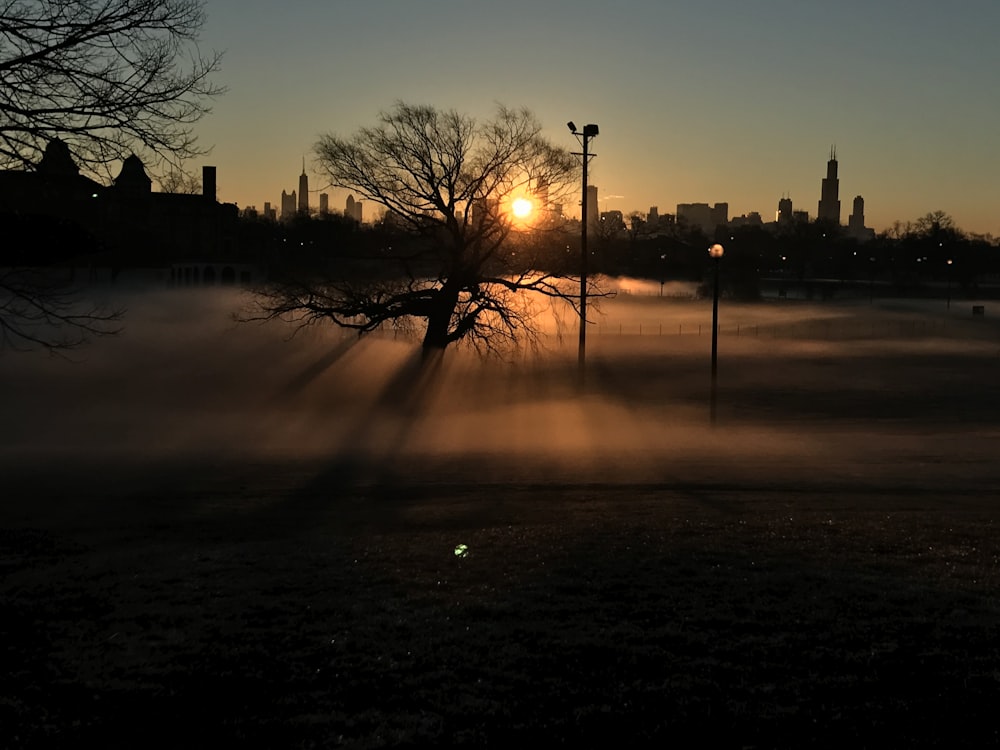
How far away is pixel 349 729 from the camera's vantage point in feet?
19.4

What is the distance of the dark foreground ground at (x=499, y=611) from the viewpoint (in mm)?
6066

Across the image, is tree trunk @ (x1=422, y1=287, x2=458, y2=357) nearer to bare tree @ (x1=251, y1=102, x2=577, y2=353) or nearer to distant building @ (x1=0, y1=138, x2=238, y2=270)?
bare tree @ (x1=251, y1=102, x2=577, y2=353)

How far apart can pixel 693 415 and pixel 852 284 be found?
441ft

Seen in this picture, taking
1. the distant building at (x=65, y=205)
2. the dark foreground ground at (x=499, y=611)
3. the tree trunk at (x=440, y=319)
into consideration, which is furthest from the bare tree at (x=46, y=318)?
the tree trunk at (x=440, y=319)

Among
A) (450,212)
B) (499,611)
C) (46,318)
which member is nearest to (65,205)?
(46,318)

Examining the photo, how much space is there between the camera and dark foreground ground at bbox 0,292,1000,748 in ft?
19.9

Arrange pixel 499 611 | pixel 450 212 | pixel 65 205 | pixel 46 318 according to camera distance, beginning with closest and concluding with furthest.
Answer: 1. pixel 499 611
2. pixel 65 205
3. pixel 46 318
4. pixel 450 212

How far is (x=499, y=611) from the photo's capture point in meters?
8.07

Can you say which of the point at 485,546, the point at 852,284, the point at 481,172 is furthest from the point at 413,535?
the point at 852,284

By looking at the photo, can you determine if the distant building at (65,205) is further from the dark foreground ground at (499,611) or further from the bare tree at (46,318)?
the dark foreground ground at (499,611)

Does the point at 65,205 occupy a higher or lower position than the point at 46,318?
higher

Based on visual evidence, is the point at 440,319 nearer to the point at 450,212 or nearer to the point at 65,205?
the point at 450,212

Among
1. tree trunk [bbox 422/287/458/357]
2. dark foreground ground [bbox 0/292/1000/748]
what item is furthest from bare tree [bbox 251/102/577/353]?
dark foreground ground [bbox 0/292/1000/748]

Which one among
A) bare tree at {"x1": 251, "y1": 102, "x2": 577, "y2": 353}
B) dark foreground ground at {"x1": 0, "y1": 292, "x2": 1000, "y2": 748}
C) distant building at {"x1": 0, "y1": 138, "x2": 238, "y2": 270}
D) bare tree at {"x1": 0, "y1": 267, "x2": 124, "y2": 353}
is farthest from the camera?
bare tree at {"x1": 251, "y1": 102, "x2": 577, "y2": 353}
